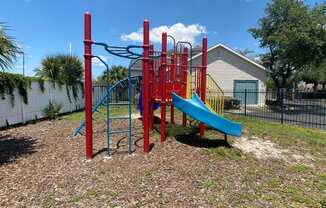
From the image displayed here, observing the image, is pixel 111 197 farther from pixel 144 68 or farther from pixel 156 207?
pixel 144 68

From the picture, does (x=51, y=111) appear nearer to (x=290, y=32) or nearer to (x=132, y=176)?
(x=132, y=176)

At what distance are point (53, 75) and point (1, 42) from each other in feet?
30.2

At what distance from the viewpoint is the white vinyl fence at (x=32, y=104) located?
8448 mm

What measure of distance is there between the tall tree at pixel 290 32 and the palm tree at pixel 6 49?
13.6 meters

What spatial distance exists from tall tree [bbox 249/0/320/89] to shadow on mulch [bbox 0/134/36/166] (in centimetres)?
1392

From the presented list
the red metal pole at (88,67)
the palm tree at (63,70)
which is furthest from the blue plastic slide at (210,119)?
the palm tree at (63,70)

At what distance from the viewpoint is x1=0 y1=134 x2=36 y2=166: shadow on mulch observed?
4918mm

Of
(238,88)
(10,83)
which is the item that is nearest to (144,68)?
(10,83)

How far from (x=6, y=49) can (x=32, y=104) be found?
6.21 metres

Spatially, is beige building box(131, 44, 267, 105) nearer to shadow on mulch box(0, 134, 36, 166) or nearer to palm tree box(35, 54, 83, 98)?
palm tree box(35, 54, 83, 98)

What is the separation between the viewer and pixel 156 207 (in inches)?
117

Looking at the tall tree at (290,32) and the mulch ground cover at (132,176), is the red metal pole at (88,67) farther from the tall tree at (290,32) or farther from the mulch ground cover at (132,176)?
the tall tree at (290,32)

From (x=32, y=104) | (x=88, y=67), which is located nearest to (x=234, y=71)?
(x=32, y=104)

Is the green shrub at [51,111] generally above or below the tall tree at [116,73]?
below
